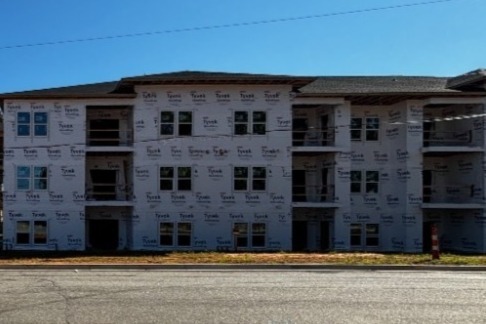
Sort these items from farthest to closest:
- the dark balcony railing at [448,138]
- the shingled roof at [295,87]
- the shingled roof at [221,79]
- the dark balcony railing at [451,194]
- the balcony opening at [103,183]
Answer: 1. the balcony opening at [103,183]
2. the dark balcony railing at [448,138]
3. the dark balcony railing at [451,194]
4. the shingled roof at [295,87]
5. the shingled roof at [221,79]

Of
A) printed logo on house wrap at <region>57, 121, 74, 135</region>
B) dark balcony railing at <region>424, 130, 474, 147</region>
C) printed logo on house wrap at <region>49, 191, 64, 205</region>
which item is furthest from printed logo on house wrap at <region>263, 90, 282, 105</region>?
printed logo on house wrap at <region>49, 191, 64, 205</region>

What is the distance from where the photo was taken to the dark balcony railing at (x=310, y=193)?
122 ft

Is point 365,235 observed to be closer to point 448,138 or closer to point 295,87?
point 448,138

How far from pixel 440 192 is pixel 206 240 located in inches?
554

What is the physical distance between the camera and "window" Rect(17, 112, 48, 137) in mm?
35812

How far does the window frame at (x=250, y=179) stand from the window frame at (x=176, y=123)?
3347 mm

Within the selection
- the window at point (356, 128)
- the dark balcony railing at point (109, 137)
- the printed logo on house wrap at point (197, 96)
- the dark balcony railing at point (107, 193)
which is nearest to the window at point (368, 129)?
the window at point (356, 128)

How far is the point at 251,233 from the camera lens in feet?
117

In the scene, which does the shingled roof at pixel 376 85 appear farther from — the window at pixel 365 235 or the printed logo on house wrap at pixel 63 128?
the printed logo on house wrap at pixel 63 128

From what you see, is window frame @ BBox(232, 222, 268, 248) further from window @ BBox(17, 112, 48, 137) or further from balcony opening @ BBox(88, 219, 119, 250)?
window @ BBox(17, 112, 48, 137)

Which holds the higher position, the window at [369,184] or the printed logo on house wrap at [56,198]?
the window at [369,184]

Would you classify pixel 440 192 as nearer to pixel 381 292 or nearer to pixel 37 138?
pixel 37 138

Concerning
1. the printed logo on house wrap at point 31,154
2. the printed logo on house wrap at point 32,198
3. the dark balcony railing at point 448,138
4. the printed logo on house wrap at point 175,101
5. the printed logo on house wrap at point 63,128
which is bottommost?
the printed logo on house wrap at point 32,198

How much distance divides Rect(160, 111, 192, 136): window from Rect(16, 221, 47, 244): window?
8351mm
